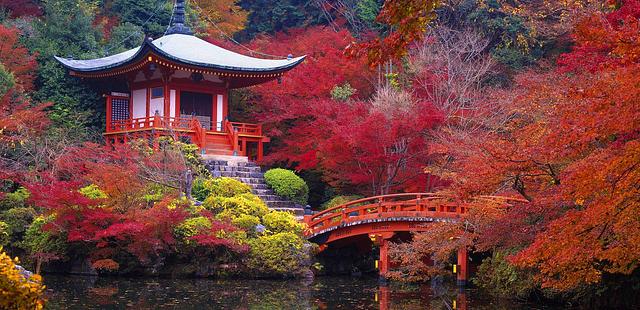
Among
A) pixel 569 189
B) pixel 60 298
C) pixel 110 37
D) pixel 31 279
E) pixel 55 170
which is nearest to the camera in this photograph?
pixel 31 279

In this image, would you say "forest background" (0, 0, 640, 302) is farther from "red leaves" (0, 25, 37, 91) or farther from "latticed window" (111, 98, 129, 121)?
"latticed window" (111, 98, 129, 121)

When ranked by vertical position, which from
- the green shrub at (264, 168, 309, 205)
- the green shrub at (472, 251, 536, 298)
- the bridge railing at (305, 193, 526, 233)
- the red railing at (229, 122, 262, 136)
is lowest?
the green shrub at (472, 251, 536, 298)

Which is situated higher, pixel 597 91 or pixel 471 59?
pixel 471 59

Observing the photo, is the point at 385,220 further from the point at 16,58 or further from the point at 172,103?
the point at 16,58

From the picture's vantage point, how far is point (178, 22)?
95.6 feet

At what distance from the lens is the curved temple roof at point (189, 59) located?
25203mm

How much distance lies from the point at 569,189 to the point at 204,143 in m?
15.1

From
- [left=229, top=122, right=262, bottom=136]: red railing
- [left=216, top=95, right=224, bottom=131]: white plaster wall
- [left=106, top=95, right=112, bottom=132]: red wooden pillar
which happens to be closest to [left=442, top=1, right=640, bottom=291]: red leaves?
[left=229, top=122, right=262, bottom=136]: red railing

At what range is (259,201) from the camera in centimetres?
2150

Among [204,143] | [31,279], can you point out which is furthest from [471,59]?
[31,279]

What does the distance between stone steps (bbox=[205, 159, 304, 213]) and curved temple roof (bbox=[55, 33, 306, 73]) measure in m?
2.86

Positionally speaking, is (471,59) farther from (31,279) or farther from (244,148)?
(31,279)

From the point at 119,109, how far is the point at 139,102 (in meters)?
0.71

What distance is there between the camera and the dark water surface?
1475 cm
